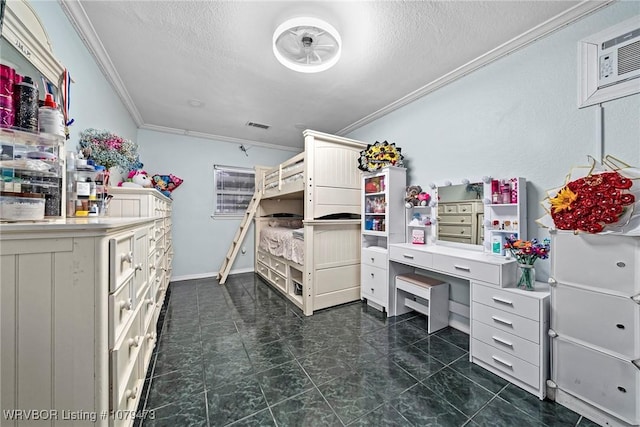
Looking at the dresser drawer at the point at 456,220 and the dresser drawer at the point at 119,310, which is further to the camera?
the dresser drawer at the point at 456,220

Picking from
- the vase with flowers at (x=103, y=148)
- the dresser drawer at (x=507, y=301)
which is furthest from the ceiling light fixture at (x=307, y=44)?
the dresser drawer at (x=507, y=301)

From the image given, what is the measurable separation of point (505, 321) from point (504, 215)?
902 mm

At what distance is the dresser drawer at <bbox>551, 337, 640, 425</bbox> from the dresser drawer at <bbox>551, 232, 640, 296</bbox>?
389 mm

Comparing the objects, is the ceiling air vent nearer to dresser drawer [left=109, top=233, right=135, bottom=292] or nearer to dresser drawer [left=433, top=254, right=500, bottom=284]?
dresser drawer [left=109, top=233, right=135, bottom=292]

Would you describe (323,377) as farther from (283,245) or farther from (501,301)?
(283,245)

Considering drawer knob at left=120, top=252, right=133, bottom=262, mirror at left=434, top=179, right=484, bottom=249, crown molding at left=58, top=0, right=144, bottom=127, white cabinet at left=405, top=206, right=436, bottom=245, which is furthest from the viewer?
white cabinet at left=405, top=206, right=436, bottom=245

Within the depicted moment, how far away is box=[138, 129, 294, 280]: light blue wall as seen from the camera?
3986mm

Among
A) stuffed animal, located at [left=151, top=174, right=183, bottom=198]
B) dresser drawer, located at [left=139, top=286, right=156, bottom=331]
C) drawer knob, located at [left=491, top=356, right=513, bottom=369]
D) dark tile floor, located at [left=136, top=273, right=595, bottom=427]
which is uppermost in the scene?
stuffed animal, located at [left=151, top=174, right=183, bottom=198]

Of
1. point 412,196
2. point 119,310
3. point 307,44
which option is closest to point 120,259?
point 119,310

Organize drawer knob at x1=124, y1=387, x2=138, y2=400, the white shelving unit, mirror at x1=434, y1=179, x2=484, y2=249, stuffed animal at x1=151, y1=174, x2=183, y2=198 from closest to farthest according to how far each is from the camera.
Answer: drawer knob at x1=124, y1=387, x2=138, y2=400 < the white shelving unit < mirror at x1=434, y1=179, x2=484, y2=249 < stuffed animal at x1=151, y1=174, x2=183, y2=198

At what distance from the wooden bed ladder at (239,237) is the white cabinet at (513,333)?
11.6 ft

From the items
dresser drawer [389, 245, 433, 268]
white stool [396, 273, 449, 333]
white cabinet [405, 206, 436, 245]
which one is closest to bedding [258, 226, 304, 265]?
dresser drawer [389, 245, 433, 268]

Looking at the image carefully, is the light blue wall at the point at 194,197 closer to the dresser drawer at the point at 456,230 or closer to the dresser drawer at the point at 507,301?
the dresser drawer at the point at 456,230

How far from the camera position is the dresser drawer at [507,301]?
1592 mm
